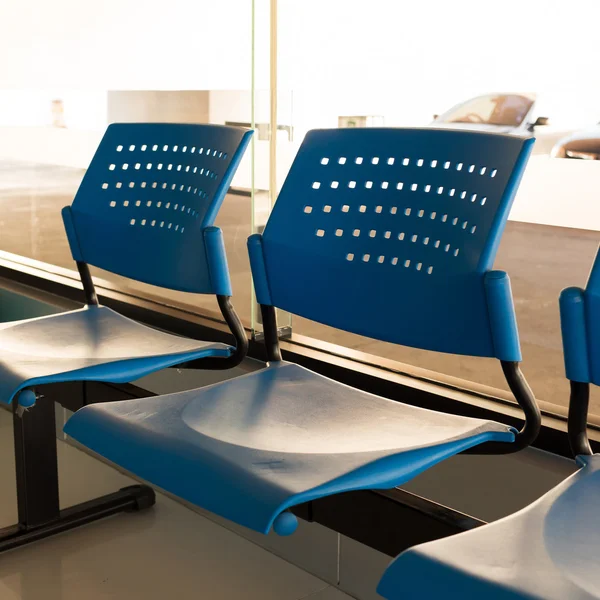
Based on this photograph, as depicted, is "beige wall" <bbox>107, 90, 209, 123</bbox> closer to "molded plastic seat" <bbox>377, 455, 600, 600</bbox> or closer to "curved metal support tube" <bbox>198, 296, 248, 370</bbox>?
"curved metal support tube" <bbox>198, 296, 248, 370</bbox>

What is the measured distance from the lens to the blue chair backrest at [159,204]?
73.8 inches

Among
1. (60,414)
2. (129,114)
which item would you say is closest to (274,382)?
(60,414)

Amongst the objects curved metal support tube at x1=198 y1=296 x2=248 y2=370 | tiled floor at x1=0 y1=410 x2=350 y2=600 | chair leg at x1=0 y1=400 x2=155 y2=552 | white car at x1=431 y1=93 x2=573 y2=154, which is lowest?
tiled floor at x1=0 y1=410 x2=350 y2=600

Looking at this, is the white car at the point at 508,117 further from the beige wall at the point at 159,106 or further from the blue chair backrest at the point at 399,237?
the beige wall at the point at 159,106

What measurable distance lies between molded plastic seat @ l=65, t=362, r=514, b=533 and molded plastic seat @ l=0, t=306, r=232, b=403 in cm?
18

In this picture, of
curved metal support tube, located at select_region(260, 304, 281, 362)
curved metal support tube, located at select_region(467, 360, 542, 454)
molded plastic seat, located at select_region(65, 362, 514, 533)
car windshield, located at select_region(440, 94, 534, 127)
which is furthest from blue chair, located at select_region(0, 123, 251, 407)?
curved metal support tube, located at select_region(467, 360, 542, 454)

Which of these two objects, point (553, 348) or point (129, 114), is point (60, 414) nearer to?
point (129, 114)

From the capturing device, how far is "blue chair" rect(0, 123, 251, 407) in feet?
5.49

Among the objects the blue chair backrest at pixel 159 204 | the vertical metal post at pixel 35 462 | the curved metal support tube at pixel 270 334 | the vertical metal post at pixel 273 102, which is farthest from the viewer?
the vertical metal post at pixel 273 102

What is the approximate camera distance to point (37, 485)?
6.93 feet

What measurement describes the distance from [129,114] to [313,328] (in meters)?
1.06

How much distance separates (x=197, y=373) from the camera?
2463 mm

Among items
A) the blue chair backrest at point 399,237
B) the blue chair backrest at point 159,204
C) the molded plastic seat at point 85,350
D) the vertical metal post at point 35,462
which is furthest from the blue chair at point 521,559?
the vertical metal post at point 35,462

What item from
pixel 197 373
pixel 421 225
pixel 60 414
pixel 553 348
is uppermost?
pixel 421 225
